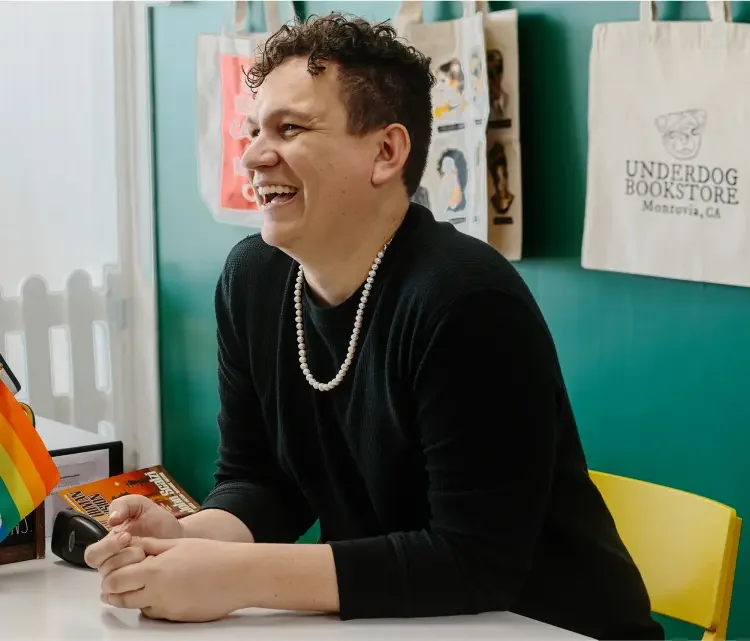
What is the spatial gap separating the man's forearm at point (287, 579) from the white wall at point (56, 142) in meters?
2.07

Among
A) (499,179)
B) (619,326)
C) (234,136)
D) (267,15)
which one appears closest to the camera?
(619,326)

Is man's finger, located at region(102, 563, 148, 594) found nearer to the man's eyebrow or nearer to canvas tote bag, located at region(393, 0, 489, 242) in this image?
the man's eyebrow

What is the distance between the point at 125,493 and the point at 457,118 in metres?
1.05

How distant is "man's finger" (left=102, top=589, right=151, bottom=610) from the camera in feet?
3.29

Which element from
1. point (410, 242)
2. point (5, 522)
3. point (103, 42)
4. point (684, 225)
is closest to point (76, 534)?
point (5, 522)

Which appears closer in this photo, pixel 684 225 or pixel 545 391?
pixel 545 391

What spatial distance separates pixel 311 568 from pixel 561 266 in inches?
48.6

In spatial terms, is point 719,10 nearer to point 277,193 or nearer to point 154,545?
point 277,193

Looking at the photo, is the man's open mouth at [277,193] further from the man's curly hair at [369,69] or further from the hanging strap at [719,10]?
the hanging strap at [719,10]

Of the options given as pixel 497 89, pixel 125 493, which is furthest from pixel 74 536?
pixel 497 89

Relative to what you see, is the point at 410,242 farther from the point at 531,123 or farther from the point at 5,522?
the point at 531,123

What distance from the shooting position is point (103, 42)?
3055mm

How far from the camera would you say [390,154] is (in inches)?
45.4

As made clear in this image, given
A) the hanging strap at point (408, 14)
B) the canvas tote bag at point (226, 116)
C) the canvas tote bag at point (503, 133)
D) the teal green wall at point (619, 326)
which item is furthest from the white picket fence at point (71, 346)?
the canvas tote bag at point (503, 133)
